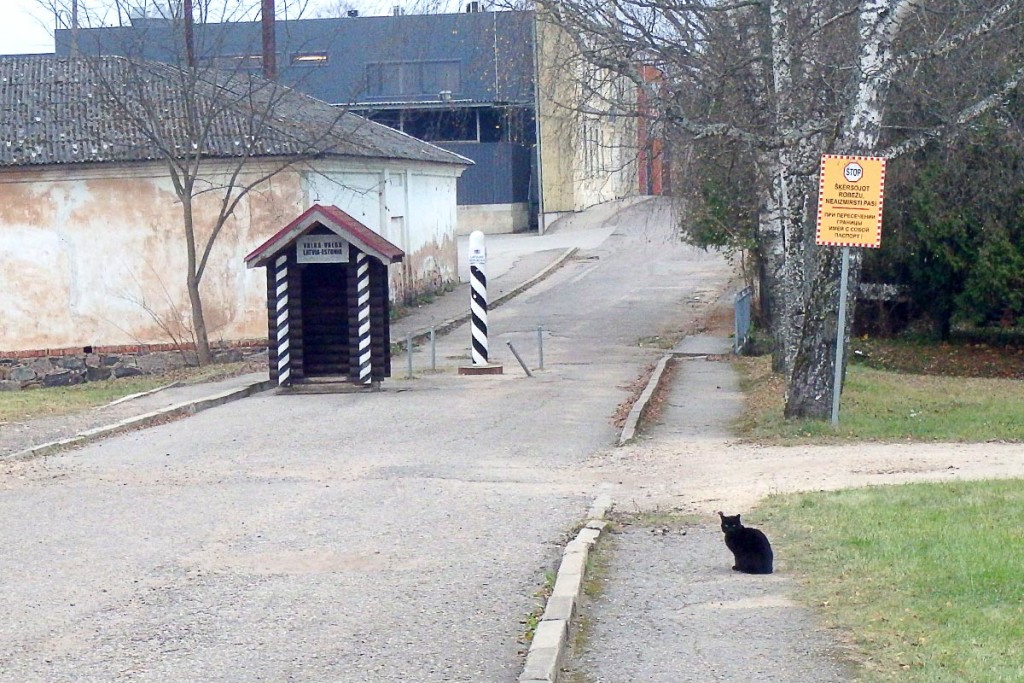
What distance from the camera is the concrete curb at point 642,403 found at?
14.7m

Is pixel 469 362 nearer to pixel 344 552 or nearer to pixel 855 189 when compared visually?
pixel 855 189

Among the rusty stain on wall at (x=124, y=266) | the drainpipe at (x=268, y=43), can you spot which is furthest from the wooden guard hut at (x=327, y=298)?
the drainpipe at (x=268, y=43)

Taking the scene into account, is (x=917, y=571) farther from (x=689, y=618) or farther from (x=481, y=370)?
(x=481, y=370)

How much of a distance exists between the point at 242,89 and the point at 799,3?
16.0m

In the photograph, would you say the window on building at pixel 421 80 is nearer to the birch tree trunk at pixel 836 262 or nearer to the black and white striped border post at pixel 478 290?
the black and white striped border post at pixel 478 290

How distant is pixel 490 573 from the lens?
315 inches

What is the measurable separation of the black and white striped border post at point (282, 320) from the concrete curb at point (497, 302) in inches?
230

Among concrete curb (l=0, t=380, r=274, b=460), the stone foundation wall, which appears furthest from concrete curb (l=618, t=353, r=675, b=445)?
the stone foundation wall

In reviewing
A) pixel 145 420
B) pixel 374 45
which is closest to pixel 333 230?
pixel 145 420

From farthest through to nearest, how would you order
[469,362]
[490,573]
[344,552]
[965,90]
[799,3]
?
[469,362], [965,90], [799,3], [344,552], [490,573]

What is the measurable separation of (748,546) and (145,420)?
10568 mm

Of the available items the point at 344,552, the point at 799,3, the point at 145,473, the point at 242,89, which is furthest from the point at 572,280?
the point at 344,552

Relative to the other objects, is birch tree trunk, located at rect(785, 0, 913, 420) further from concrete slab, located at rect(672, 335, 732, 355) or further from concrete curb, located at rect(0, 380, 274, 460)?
concrete slab, located at rect(672, 335, 732, 355)

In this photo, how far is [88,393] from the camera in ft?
71.8
